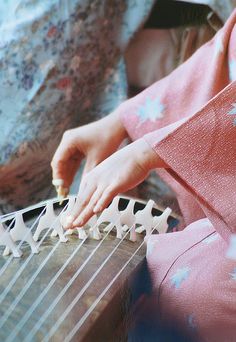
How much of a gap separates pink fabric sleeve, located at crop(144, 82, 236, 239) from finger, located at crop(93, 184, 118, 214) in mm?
50

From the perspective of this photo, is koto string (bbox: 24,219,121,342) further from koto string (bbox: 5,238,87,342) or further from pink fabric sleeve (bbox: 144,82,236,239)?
pink fabric sleeve (bbox: 144,82,236,239)

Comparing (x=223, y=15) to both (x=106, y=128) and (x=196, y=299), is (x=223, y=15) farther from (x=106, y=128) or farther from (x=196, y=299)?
(x=196, y=299)

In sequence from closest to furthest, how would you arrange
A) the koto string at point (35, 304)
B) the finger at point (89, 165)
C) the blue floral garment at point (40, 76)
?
the koto string at point (35, 304) < the finger at point (89, 165) < the blue floral garment at point (40, 76)

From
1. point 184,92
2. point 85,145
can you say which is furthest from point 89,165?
point 184,92

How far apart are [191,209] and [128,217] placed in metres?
0.07

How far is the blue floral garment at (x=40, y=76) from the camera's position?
0.82 metres

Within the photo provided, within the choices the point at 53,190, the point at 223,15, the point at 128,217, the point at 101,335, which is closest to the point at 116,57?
the point at 223,15

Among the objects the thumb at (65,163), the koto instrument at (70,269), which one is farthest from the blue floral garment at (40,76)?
the koto instrument at (70,269)

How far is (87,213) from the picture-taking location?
51cm

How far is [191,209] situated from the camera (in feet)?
1.98

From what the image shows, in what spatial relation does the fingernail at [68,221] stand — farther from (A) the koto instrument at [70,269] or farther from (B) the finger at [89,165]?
(B) the finger at [89,165]

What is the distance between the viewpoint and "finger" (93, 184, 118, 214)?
506mm

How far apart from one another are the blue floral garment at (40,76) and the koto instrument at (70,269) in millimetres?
221

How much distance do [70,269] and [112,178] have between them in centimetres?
9
